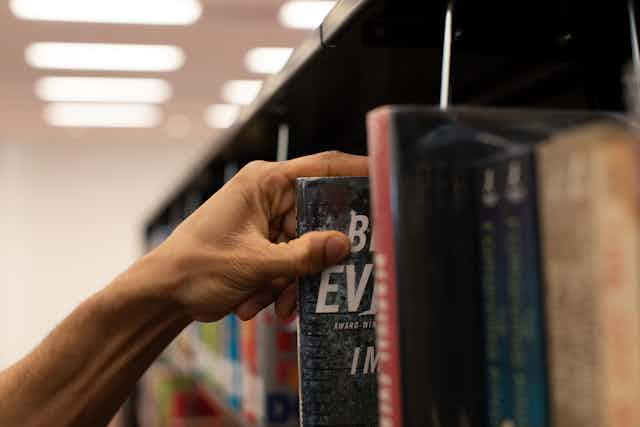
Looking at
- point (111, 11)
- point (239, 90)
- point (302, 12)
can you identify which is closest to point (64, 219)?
point (239, 90)

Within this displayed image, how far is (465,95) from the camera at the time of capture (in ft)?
3.90

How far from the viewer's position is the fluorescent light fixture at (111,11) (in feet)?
14.8

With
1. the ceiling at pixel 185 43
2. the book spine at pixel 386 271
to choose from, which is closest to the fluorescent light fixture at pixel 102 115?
the ceiling at pixel 185 43

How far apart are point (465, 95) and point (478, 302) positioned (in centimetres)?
65

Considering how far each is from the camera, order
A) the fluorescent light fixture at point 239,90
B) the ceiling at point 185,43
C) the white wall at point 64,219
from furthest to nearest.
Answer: the white wall at point 64,219
the fluorescent light fixture at point 239,90
the ceiling at point 185,43

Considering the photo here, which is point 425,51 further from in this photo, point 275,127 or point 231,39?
point 231,39

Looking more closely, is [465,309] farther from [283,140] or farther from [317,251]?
[283,140]

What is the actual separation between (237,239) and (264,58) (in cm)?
513

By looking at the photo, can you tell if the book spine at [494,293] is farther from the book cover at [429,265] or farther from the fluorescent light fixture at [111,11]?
the fluorescent light fixture at [111,11]

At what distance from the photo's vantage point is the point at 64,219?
9.57 meters

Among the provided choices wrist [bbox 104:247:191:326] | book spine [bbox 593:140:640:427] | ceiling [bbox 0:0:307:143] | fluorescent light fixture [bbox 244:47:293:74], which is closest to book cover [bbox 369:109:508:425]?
book spine [bbox 593:140:640:427]

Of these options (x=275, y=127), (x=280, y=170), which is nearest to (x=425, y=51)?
(x=280, y=170)

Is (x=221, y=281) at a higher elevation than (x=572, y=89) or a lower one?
lower

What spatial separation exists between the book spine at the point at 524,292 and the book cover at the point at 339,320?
208mm
